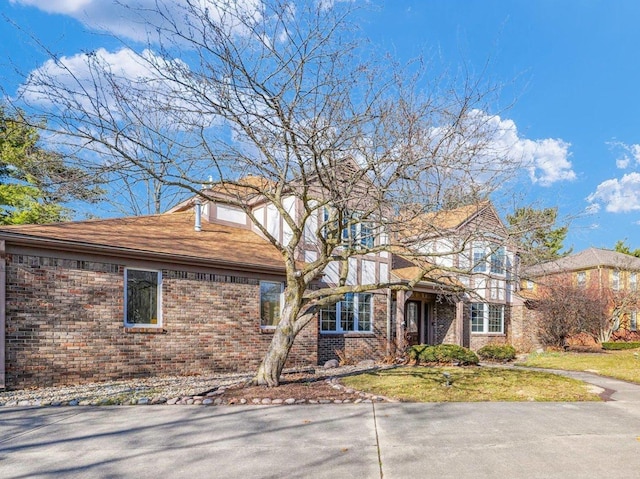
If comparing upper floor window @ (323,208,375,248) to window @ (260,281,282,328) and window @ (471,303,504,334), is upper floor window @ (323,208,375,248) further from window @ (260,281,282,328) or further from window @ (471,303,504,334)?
window @ (471,303,504,334)

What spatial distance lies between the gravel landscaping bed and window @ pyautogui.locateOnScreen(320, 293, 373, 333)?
4472mm

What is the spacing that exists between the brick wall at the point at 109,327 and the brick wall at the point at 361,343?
8.33 feet

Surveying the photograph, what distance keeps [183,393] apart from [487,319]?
50.6ft

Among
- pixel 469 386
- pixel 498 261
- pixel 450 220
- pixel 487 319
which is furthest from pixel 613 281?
pixel 469 386

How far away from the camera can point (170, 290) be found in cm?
1077

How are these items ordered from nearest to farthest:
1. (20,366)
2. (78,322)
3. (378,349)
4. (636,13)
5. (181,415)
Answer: (181,415)
(20,366)
(78,322)
(636,13)
(378,349)

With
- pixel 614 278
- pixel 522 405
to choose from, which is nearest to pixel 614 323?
pixel 614 278

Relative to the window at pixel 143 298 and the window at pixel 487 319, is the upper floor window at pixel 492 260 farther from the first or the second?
the window at pixel 143 298

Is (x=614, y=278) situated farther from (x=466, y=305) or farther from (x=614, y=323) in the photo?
(x=466, y=305)

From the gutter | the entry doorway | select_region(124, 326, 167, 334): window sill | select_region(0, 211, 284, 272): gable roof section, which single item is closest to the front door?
the entry doorway

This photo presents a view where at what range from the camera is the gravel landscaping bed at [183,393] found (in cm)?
740

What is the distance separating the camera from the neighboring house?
23.9 meters

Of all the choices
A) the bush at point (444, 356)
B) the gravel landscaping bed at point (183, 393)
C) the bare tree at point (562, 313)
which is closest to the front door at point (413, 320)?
the bush at point (444, 356)

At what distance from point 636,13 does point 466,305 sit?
38.8 feet
